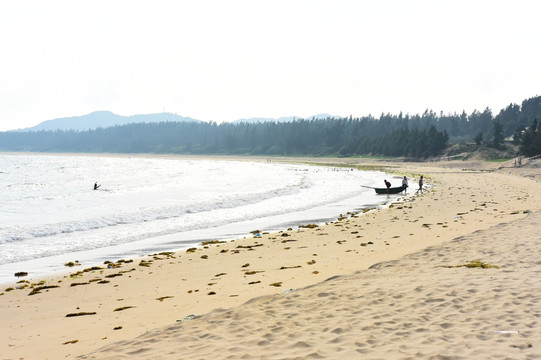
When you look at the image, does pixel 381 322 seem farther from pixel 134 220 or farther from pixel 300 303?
pixel 134 220

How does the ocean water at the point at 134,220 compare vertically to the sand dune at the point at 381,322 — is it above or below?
below

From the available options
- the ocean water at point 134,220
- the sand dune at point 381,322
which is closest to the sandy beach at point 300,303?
the sand dune at point 381,322

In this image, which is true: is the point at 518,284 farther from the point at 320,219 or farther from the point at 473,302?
the point at 320,219

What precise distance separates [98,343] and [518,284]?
7263 mm

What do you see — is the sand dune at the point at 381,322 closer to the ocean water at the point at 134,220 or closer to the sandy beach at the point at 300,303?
the sandy beach at the point at 300,303

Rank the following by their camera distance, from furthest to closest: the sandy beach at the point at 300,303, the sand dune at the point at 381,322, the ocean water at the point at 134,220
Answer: the ocean water at the point at 134,220, the sandy beach at the point at 300,303, the sand dune at the point at 381,322

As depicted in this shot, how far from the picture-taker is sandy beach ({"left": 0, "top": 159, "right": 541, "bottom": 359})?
243 inches

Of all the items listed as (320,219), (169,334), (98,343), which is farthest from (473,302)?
(320,219)

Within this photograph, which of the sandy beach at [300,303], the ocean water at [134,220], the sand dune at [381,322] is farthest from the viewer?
the ocean water at [134,220]

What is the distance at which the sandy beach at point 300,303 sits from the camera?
20.2 ft

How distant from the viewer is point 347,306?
7719mm

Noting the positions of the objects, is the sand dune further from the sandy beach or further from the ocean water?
the ocean water

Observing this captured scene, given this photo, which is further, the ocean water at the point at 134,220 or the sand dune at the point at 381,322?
the ocean water at the point at 134,220

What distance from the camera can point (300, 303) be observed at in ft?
26.7
